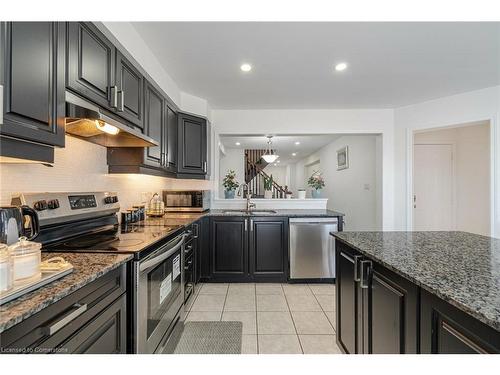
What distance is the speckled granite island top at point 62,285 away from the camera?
26.5 inches

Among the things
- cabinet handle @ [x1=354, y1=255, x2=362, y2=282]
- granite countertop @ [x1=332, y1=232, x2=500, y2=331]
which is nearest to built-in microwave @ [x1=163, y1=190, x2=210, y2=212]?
granite countertop @ [x1=332, y1=232, x2=500, y2=331]

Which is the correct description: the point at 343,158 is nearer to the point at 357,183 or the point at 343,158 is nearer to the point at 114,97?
the point at 357,183

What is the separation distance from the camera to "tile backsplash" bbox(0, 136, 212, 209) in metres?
1.30

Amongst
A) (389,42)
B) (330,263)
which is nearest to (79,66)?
(389,42)

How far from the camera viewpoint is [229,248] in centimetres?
326

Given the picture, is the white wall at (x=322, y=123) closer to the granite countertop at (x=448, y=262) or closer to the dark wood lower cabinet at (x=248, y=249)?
the dark wood lower cabinet at (x=248, y=249)

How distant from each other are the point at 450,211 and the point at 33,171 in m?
5.86

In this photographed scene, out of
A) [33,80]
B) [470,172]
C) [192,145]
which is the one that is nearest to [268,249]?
[192,145]

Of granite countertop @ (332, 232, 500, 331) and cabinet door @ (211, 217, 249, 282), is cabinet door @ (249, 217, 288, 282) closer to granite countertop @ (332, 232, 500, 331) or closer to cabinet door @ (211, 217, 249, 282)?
cabinet door @ (211, 217, 249, 282)

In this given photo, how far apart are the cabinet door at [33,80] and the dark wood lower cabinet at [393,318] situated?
1633 mm

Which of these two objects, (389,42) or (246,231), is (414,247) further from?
(246,231)

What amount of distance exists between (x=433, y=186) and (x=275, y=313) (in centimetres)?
400

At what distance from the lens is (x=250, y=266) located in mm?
3258

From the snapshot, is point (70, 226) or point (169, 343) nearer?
point (70, 226)
